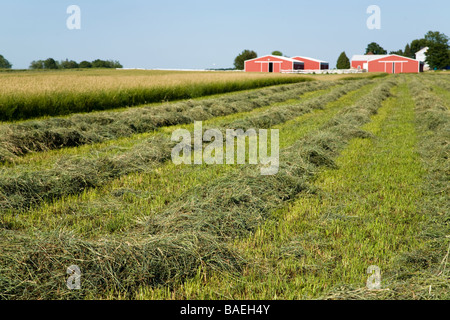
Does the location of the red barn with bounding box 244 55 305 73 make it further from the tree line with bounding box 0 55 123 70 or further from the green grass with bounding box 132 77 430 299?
the green grass with bounding box 132 77 430 299

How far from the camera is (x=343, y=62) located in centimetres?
9912

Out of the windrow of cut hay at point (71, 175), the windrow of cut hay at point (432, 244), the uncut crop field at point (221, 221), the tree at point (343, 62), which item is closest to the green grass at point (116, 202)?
the uncut crop field at point (221, 221)

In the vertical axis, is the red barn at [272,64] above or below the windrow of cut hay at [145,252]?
above

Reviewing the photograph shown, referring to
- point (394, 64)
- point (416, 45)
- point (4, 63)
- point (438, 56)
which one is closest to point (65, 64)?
point (4, 63)

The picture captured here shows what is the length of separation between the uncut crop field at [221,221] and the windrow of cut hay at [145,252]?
0.5 inches

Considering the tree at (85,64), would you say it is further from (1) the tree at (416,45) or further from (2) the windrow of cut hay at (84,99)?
(1) the tree at (416,45)

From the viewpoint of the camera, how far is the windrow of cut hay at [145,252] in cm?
318

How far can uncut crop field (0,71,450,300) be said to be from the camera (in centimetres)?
326

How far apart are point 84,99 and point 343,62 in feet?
310

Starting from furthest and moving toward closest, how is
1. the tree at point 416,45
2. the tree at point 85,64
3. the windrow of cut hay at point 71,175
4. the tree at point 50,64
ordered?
the tree at point 416,45
the tree at point 85,64
the tree at point 50,64
the windrow of cut hay at point 71,175

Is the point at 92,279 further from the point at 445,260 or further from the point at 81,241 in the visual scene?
the point at 445,260

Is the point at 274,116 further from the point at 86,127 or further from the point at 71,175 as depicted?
the point at 71,175

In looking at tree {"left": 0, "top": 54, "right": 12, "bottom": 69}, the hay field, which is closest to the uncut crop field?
the hay field

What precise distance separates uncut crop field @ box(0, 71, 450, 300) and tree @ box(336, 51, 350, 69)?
9515 cm
